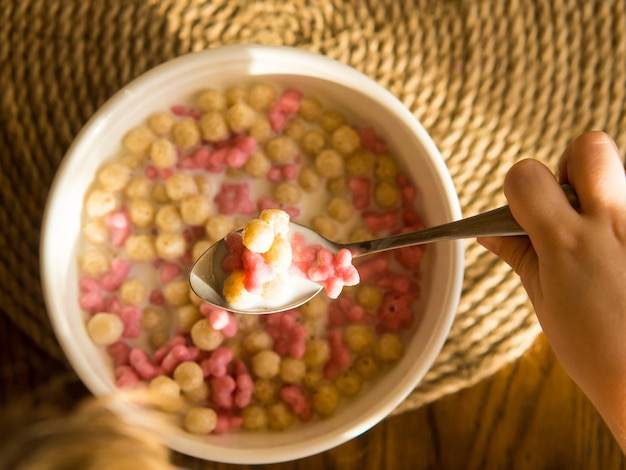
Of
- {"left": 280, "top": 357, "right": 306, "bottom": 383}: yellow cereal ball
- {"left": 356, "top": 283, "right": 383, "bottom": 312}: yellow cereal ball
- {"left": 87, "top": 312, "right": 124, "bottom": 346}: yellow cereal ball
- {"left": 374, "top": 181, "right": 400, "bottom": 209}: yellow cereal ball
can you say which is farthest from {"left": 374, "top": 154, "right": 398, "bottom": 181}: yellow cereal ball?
{"left": 87, "top": 312, "right": 124, "bottom": 346}: yellow cereal ball

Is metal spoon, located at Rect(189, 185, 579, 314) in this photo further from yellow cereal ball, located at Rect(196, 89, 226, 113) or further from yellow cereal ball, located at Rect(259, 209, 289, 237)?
yellow cereal ball, located at Rect(196, 89, 226, 113)

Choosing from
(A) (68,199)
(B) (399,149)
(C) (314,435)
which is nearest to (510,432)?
(C) (314,435)

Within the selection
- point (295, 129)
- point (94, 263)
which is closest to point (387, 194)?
point (295, 129)

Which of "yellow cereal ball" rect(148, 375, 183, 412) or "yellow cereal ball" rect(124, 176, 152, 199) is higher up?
"yellow cereal ball" rect(124, 176, 152, 199)

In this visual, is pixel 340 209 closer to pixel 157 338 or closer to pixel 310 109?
pixel 310 109

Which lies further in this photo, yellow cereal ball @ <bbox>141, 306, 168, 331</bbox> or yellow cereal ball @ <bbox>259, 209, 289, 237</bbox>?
yellow cereal ball @ <bbox>141, 306, 168, 331</bbox>

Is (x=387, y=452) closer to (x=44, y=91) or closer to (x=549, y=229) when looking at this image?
(x=549, y=229)
